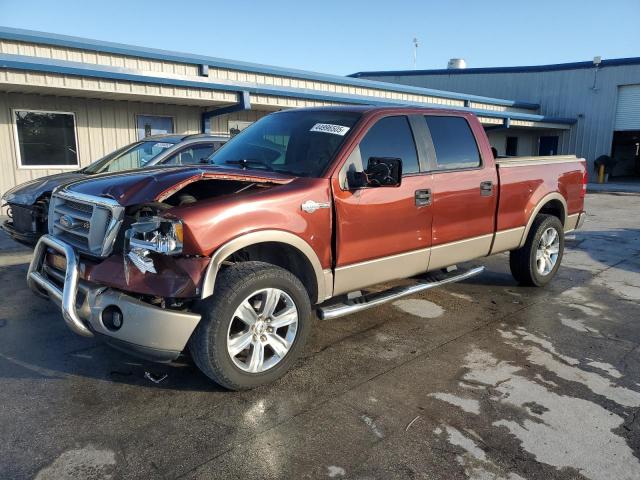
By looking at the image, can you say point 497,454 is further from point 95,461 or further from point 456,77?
point 456,77

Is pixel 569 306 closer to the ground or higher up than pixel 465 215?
closer to the ground

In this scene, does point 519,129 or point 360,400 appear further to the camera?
point 519,129

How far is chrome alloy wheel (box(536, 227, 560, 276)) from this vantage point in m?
6.07

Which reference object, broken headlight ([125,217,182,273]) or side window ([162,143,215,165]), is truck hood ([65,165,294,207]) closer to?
broken headlight ([125,217,182,273])

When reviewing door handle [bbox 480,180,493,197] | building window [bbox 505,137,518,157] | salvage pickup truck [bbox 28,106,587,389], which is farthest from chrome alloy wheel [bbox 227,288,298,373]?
building window [bbox 505,137,518,157]

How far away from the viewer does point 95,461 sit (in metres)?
2.68

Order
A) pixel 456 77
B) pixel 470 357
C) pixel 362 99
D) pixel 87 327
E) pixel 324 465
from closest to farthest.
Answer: pixel 324 465 < pixel 87 327 < pixel 470 357 < pixel 362 99 < pixel 456 77

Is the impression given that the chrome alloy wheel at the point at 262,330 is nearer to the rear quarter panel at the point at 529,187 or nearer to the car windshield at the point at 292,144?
the car windshield at the point at 292,144

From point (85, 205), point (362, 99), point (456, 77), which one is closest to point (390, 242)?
point (85, 205)

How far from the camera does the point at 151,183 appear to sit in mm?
3295

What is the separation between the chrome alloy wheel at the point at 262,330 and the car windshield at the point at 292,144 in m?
1.06

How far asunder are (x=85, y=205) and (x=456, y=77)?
33.3 m

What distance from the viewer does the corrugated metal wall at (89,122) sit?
37.5ft

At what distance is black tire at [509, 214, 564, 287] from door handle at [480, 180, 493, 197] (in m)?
1.13
